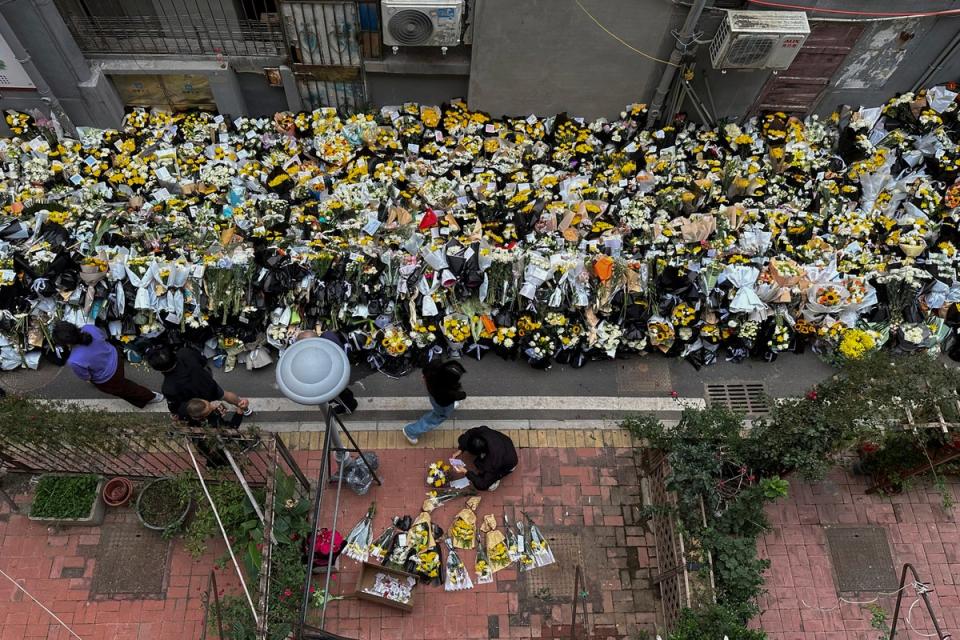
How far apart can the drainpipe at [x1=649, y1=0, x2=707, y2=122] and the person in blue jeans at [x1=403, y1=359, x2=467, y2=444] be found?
473 centimetres

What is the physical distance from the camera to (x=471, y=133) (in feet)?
26.3

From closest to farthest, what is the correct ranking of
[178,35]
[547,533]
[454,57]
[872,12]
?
[547,533] → [872,12] → [178,35] → [454,57]

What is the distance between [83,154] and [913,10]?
1014 centimetres

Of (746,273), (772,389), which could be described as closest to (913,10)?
(746,273)

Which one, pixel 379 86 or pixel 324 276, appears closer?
pixel 324 276

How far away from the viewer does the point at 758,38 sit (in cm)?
688

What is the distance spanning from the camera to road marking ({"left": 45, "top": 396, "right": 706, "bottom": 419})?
650 centimetres

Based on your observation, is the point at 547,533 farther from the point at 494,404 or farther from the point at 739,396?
the point at 739,396

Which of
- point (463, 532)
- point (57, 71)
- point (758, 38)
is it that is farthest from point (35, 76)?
point (758, 38)

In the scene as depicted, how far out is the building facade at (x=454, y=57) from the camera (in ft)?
23.2

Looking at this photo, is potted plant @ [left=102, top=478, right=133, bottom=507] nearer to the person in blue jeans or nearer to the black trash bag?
the black trash bag

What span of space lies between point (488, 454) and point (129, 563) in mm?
3393

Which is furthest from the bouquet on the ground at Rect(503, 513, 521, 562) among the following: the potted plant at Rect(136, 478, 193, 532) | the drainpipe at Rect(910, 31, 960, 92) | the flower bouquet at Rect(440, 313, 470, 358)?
the drainpipe at Rect(910, 31, 960, 92)

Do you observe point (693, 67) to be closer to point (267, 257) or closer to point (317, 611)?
point (267, 257)
